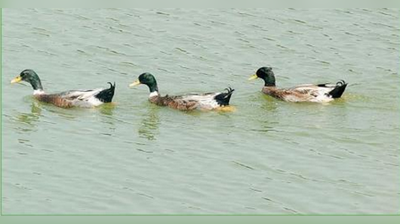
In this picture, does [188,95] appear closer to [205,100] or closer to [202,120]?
[205,100]

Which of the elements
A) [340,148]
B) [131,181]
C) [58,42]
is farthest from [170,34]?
[131,181]

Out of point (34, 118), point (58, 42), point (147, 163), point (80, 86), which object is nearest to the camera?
point (147, 163)

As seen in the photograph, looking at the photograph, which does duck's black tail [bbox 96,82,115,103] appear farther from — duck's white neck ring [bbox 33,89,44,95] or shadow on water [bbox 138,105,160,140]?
duck's white neck ring [bbox 33,89,44,95]

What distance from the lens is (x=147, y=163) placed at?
1705 centimetres

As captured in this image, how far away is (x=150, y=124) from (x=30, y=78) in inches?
115

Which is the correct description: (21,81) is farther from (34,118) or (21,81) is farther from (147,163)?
(147,163)

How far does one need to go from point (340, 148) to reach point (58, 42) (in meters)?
7.48

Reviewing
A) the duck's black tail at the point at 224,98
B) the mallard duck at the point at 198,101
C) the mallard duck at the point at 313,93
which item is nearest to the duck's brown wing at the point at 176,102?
the mallard duck at the point at 198,101

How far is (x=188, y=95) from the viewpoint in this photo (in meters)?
20.5

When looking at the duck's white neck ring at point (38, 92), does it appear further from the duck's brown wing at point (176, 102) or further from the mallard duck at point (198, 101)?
the mallard duck at point (198, 101)

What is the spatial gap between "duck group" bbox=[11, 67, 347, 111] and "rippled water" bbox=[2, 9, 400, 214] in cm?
20

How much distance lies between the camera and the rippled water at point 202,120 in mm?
15594

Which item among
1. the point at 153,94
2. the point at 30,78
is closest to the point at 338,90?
the point at 153,94

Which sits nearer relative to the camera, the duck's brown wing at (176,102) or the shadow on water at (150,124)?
the shadow on water at (150,124)
